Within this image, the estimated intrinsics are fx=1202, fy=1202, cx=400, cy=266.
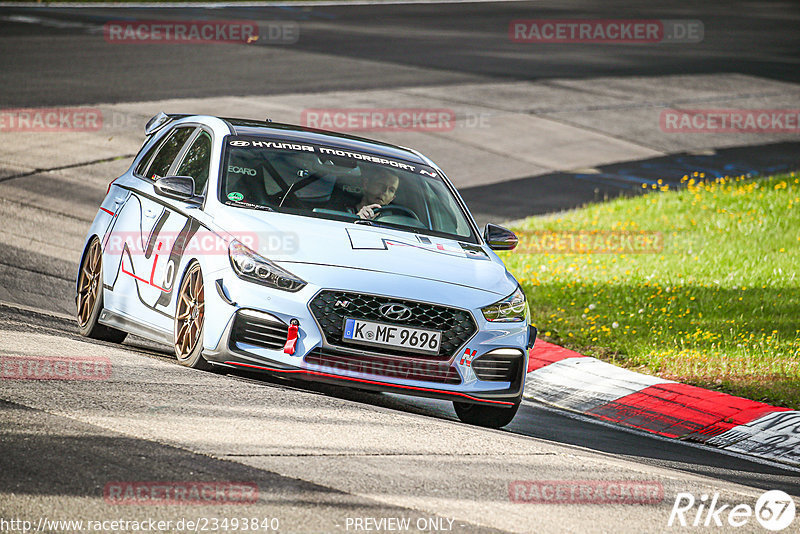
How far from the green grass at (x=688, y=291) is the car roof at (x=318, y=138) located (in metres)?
2.79

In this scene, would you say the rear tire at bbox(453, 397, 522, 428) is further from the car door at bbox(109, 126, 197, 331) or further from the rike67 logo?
the car door at bbox(109, 126, 197, 331)

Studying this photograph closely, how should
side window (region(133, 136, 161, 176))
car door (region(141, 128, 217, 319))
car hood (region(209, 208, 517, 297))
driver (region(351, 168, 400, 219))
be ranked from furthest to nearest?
side window (region(133, 136, 161, 176)), driver (region(351, 168, 400, 219)), car door (region(141, 128, 217, 319)), car hood (region(209, 208, 517, 297))

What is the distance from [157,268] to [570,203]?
33.4 feet

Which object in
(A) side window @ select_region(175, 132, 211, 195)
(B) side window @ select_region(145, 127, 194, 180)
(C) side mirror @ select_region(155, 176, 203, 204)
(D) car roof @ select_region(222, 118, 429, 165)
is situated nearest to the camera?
(C) side mirror @ select_region(155, 176, 203, 204)

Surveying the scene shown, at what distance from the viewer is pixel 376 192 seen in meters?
8.45

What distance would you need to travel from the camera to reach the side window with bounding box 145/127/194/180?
356 inches

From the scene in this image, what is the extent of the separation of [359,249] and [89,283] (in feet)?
8.93

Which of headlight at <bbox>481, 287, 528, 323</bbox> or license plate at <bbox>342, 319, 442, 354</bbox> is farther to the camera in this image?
headlight at <bbox>481, 287, 528, 323</bbox>

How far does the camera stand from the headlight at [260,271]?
7.13m

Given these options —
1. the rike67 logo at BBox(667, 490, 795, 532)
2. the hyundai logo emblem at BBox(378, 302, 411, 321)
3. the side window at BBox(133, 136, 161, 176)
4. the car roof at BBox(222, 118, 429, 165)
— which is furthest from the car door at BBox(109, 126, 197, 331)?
the rike67 logo at BBox(667, 490, 795, 532)

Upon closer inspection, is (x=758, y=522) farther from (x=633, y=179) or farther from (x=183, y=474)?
(x=633, y=179)

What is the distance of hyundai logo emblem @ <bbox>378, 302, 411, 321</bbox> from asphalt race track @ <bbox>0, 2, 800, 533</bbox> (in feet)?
1.82

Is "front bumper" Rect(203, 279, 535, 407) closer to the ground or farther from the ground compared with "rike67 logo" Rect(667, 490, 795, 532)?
farther from the ground

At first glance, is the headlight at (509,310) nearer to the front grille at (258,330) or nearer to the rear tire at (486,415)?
the rear tire at (486,415)
